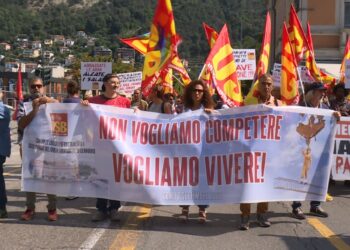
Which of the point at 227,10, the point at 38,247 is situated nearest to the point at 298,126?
the point at 38,247

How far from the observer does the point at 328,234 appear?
709cm

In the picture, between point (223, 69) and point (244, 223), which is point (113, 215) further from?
point (223, 69)

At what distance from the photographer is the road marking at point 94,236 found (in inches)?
249

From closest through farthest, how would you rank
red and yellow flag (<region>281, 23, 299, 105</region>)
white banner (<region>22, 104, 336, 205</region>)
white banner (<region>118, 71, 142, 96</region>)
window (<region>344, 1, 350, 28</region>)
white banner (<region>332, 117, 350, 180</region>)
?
white banner (<region>22, 104, 336, 205</region>), white banner (<region>332, 117, 350, 180</region>), red and yellow flag (<region>281, 23, 299, 105</region>), white banner (<region>118, 71, 142, 96</region>), window (<region>344, 1, 350, 28</region>)

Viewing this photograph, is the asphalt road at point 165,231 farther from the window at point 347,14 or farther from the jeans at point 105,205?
the window at point 347,14

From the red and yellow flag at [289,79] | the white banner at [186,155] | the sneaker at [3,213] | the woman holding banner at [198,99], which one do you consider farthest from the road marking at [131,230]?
the red and yellow flag at [289,79]

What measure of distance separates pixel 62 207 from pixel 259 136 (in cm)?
318

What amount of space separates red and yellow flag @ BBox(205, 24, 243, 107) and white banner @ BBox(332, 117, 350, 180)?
1.81 meters

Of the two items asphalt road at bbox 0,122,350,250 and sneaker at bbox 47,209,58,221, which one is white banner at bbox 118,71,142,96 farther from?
sneaker at bbox 47,209,58,221

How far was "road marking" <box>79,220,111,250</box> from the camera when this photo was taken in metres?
6.33

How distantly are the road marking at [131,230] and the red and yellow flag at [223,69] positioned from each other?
236cm

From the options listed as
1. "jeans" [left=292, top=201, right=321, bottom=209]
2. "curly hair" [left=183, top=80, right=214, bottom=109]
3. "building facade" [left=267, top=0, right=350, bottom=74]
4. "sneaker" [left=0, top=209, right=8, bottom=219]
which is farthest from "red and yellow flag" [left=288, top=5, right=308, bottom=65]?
"building facade" [left=267, top=0, right=350, bottom=74]

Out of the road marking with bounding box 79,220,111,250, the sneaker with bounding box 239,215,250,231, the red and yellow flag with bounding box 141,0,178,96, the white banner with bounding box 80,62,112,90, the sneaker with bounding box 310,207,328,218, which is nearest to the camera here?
the road marking with bounding box 79,220,111,250

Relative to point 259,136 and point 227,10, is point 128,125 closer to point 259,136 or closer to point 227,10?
point 259,136
